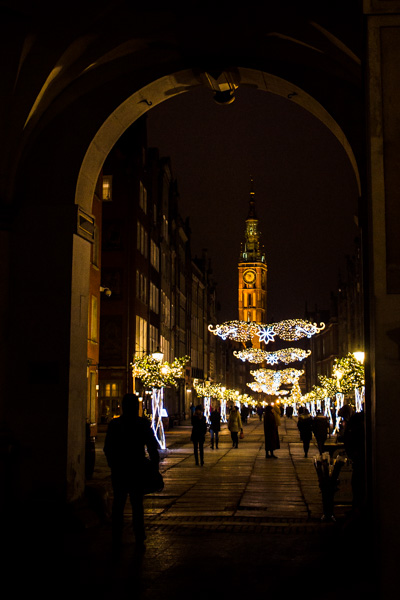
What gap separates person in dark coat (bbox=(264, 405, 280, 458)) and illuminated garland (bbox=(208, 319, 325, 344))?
5.64m

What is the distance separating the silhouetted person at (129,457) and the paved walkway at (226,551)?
1.41 ft

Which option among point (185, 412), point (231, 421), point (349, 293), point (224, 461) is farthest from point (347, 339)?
point (224, 461)

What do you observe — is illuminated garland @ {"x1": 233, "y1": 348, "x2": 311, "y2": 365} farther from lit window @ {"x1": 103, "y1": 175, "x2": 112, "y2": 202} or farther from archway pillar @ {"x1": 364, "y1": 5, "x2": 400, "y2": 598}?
archway pillar @ {"x1": 364, "y1": 5, "x2": 400, "y2": 598}

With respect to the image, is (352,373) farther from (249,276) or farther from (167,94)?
(249,276)

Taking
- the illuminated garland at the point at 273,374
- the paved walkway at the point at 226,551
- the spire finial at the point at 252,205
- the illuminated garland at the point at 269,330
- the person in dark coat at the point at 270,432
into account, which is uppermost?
the spire finial at the point at 252,205

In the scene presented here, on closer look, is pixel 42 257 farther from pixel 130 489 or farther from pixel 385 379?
pixel 385 379

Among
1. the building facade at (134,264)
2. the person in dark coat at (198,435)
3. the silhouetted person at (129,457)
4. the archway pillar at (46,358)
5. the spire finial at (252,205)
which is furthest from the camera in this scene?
the spire finial at (252,205)

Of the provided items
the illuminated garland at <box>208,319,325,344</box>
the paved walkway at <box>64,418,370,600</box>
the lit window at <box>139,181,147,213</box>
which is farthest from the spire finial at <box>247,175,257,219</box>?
the paved walkway at <box>64,418,370,600</box>

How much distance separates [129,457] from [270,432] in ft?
60.5

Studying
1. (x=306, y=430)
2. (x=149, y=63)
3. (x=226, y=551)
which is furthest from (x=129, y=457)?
(x=306, y=430)

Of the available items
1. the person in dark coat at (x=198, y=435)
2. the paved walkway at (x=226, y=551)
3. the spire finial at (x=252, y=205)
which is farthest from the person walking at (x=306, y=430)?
the spire finial at (x=252, y=205)

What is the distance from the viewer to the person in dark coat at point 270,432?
26.4 m

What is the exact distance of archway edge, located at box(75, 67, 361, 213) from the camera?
11.7 metres

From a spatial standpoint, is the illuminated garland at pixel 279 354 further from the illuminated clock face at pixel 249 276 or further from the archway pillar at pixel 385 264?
the illuminated clock face at pixel 249 276
